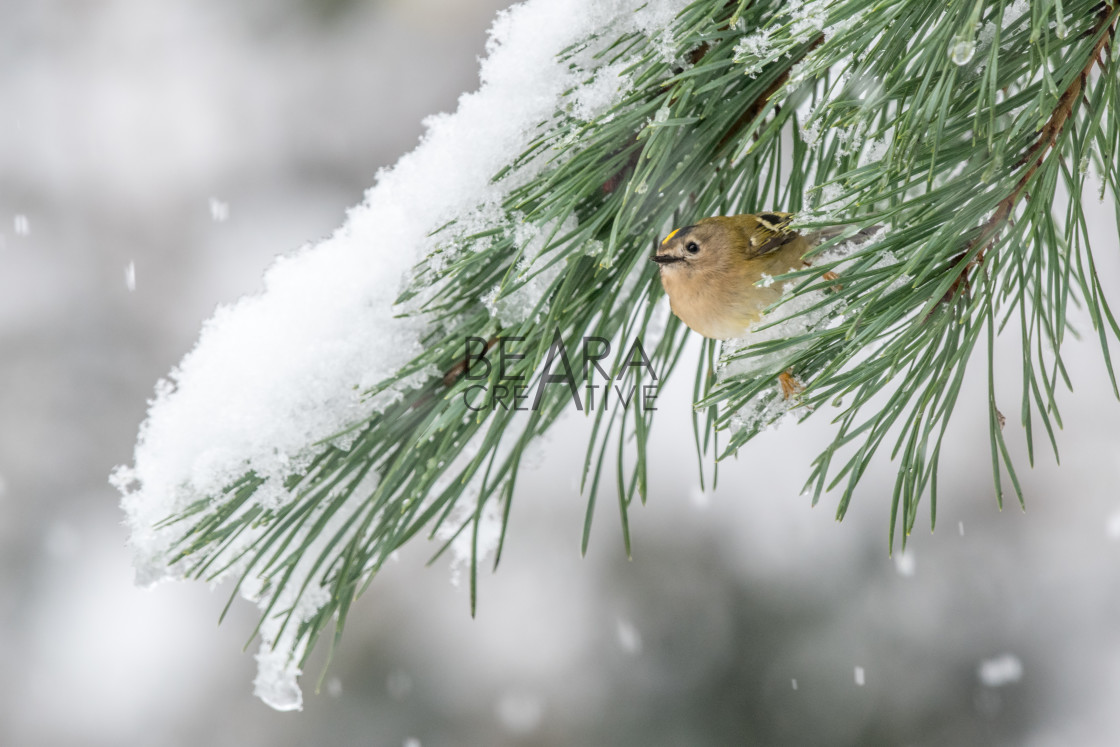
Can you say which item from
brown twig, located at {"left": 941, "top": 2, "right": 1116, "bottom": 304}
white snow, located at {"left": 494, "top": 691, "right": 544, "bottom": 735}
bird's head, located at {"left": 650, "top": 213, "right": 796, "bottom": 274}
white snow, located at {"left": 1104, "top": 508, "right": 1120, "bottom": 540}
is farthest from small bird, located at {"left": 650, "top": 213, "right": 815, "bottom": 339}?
white snow, located at {"left": 1104, "top": 508, "right": 1120, "bottom": 540}

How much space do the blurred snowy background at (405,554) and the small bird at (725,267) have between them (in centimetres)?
140

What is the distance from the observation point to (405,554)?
253 centimetres

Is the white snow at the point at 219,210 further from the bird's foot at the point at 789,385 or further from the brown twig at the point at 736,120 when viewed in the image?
the bird's foot at the point at 789,385

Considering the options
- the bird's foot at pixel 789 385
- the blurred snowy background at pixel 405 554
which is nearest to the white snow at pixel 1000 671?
the blurred snowy background at pixel 405 554

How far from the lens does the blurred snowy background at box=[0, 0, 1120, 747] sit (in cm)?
212

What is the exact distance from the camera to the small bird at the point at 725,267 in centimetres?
55

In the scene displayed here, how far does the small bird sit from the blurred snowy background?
4.58 feet

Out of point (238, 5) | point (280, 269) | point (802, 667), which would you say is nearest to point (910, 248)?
point (280, 269)

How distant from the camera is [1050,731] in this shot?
216 cm

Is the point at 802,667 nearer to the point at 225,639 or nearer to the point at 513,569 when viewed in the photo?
the point at 513,569

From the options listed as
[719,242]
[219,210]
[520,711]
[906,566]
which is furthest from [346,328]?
[219,210]

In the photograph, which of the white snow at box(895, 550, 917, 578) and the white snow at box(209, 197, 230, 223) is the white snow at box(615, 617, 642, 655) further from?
the white snow at box(209, 197, 230, 223)

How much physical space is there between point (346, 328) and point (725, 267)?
284 millimetres

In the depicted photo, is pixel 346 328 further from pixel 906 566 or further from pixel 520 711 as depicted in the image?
pixel 520 711
